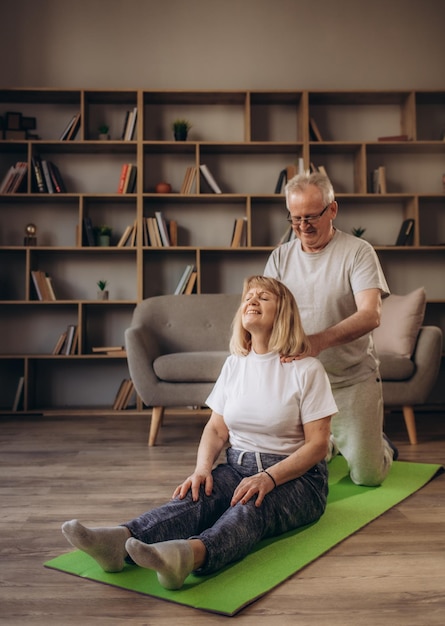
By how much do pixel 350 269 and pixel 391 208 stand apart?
2.67 metres

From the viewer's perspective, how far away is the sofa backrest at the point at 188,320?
4113mm

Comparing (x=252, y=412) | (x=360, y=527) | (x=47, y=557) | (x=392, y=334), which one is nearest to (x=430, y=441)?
(x=392, y=334)

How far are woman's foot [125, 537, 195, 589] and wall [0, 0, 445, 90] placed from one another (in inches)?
164

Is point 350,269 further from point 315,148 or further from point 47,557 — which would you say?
point 315,148

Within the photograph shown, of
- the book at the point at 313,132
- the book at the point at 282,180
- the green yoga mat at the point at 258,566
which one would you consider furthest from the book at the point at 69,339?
the green yoga mat at the point at 258,566

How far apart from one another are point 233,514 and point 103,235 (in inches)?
134

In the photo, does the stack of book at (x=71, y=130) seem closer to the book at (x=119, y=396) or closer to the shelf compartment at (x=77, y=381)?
the shelf compartment at (x=77, y=381)

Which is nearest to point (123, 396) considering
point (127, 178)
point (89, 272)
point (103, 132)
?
point (89, 272)

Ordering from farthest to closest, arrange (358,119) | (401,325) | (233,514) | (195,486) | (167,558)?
(358,119), (401,325), (195,486), (233,514), (167,558)

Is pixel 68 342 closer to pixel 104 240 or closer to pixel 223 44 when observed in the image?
pixel 104 240

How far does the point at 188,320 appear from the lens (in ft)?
13.6

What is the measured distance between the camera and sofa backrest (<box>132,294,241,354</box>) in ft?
13.5

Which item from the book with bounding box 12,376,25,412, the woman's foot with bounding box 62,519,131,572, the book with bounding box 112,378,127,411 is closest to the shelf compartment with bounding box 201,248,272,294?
the book with bounding box 112,378,127,411

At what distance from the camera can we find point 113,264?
4.91 m
